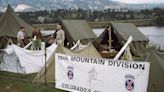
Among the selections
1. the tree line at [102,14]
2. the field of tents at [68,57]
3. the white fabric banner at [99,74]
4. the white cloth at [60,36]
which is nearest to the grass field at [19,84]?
the field of tents at [68,57]

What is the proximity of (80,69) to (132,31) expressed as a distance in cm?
1136

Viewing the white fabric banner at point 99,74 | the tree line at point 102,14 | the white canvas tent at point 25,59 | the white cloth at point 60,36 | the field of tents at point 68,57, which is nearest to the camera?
the white fabric banner at point 99,74

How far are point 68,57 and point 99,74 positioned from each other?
1150mm

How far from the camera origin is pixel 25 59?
13477mm

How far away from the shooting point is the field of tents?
9.79 meters

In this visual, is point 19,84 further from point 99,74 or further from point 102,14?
point 102,14

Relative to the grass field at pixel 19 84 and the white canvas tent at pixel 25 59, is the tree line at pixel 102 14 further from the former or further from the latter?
the grass field at pixel 19 84

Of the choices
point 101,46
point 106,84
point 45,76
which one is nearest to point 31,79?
point 45,76

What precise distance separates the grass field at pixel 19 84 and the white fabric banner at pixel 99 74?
644 mm

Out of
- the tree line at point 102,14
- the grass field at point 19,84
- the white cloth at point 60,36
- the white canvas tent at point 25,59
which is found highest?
the tree line at point 102,14

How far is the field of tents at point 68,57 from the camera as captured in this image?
979 centimetres

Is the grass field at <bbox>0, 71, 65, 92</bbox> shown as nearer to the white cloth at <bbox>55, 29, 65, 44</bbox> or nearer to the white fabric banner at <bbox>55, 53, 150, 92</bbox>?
the white fabric banner at <bbox>55, 53, 150, 92</bbox>

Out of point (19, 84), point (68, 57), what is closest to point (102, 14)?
point (19, 84)

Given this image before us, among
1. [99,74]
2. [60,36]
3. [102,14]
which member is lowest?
[99,74]
